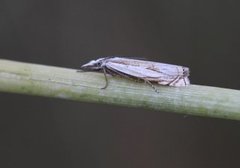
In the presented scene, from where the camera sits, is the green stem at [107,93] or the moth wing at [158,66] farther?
the moth wing at [158,66]

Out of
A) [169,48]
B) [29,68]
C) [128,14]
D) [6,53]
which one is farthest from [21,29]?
[29,68]

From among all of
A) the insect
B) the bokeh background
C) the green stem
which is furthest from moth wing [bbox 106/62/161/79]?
the bokeh background

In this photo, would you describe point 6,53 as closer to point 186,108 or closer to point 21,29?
point 21,29

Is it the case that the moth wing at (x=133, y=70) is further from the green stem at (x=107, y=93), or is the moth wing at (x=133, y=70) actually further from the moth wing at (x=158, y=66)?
the green stem at (x=107, y=93)

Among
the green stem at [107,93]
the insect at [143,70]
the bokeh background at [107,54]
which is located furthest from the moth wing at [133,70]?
the bokeh background at [107,54]

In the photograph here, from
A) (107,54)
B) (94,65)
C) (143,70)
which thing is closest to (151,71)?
(143,70)

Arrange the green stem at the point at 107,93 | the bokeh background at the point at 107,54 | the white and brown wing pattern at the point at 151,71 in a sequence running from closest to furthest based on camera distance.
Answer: the green stem at the point at 107,93 < the white and brown wing pattern at the point at 151,71 < the bokeh background at the point at 107,54

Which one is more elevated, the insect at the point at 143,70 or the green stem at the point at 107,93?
the insect at the point at 143,70
